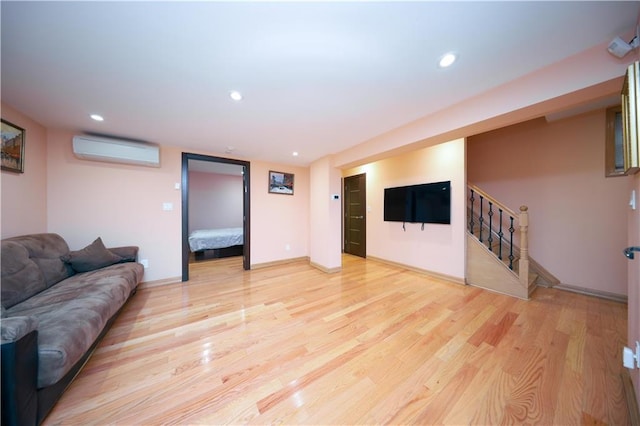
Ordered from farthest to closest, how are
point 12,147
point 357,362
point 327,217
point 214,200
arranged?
point 214,200, point 327,217, point 12,147, point 357,362

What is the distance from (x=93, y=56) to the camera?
4.46 feet

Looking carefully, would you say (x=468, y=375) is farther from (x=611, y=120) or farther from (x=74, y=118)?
(x=74, y=118)

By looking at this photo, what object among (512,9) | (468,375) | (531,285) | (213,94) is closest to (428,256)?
(531,285)

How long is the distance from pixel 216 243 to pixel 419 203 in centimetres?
446

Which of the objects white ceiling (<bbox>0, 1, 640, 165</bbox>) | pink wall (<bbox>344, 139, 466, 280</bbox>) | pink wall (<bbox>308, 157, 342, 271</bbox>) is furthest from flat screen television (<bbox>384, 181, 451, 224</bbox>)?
white ceiling (<bbox>0, 1, 640, 165</bbox>)

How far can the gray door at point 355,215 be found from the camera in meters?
4.78

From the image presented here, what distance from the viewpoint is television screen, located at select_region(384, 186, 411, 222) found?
3707 millimetres

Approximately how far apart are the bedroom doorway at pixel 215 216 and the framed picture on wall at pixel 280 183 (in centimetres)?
48

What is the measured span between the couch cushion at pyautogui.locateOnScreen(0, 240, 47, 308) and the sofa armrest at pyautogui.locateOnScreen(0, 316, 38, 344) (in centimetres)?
94

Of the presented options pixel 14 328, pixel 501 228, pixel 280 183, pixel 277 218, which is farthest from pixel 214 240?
pixel 501 228

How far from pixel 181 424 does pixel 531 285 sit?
402 cm

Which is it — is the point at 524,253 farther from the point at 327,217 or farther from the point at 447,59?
the point at 327,217

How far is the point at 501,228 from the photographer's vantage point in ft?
9.63

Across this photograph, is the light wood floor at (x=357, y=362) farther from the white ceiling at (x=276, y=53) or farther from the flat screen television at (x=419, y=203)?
the white ceiling at (x=276, y=53)
